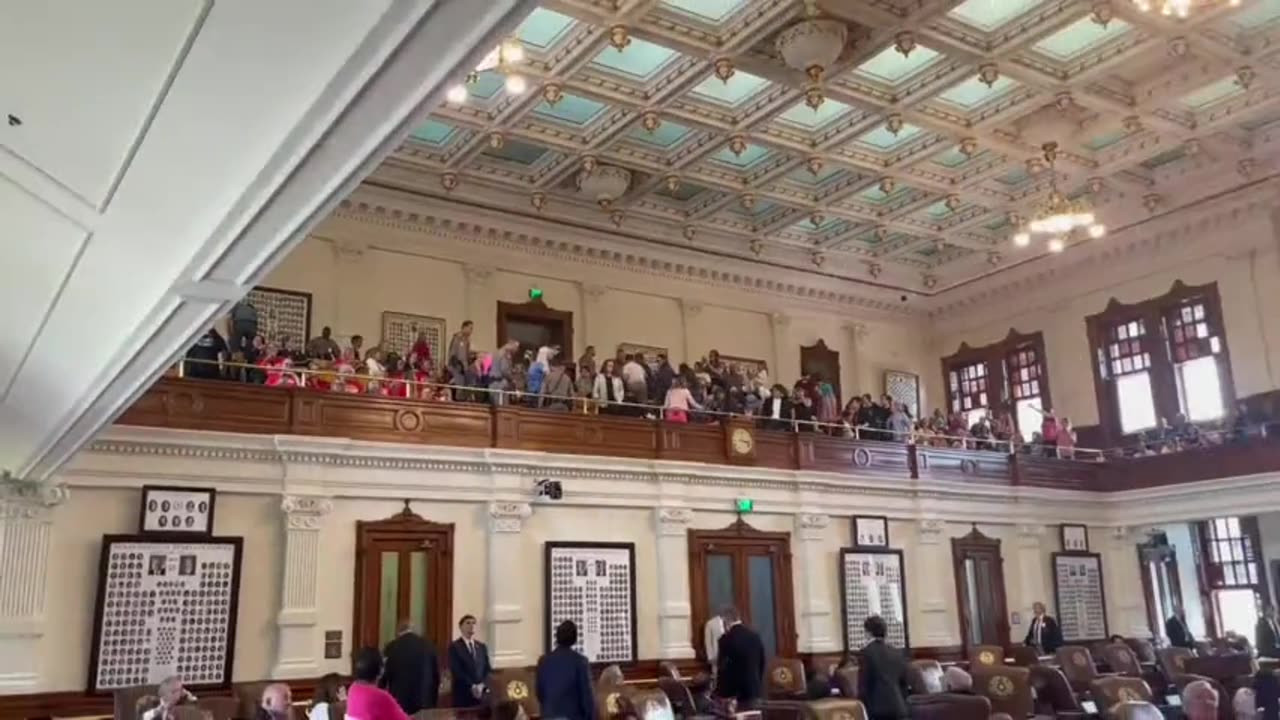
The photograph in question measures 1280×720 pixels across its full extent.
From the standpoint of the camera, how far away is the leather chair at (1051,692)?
9.66m

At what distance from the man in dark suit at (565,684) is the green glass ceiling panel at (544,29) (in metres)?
7.58

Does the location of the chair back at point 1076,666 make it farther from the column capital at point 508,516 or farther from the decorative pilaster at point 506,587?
the column capital at point 508,516

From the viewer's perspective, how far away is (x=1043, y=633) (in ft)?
53.0

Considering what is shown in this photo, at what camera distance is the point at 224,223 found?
352 cm

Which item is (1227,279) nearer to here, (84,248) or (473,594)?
(473,594)

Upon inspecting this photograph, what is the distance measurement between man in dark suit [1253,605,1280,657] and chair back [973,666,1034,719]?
8681 millimetres

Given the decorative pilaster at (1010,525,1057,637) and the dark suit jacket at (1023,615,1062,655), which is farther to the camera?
the decorative pilaster at (1010,525,1057,637)

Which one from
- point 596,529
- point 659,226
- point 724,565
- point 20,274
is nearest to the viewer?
point 20,274

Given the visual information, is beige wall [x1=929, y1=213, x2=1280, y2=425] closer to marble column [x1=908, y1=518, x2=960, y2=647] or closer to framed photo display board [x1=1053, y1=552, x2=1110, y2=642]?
framed photo display board [x1=1053, y1=552, x2=1110, y2=642]

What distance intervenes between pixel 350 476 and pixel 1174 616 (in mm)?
13819

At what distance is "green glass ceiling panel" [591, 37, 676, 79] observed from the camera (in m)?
12.9

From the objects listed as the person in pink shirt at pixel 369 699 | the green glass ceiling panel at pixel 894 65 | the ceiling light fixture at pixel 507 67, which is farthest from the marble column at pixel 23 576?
the green glass ceiling panel at pixel 894 65

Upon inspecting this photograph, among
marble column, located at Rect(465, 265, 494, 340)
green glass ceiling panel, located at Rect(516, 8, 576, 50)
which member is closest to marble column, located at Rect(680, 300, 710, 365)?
marble column, located at Rect(465, 265, 494, 340)

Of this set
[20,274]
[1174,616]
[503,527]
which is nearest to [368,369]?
[503,527]
